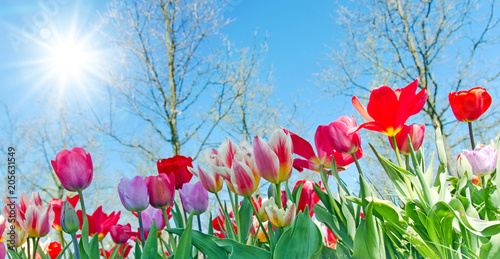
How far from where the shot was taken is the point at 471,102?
0.78 meters

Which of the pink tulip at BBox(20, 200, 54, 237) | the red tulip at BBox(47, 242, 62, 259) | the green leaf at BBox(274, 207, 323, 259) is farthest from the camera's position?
the red tulip at BBox(47, 242, 62, 259)

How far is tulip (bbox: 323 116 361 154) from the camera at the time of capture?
0.62 metres

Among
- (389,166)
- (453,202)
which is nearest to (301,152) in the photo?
(389,166)

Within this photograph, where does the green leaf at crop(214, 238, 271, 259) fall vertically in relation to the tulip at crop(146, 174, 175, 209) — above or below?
below

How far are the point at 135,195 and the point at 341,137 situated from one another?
0.41 metres

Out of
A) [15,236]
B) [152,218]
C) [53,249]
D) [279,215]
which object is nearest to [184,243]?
[279,215]

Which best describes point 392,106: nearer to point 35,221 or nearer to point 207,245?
point 207,245

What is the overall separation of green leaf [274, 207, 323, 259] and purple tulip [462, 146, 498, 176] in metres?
0.44

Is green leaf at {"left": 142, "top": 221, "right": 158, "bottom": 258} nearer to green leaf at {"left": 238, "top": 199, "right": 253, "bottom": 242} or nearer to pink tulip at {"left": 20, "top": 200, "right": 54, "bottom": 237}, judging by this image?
green leaf at {"left": 238, "top": 199, "right": 253, "bottom": 242}

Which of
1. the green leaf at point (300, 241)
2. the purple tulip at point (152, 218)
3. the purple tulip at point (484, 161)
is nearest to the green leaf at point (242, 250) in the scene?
the green leaf at point (300, 241)

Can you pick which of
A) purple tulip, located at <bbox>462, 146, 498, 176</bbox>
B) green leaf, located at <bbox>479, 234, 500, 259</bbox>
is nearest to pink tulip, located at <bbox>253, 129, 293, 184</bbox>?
green leaf, located at <bbox>479, 234, 500, 259</bbox>

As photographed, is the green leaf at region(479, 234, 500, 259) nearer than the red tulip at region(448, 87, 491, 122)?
Yes

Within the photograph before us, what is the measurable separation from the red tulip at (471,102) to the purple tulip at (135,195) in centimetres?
70

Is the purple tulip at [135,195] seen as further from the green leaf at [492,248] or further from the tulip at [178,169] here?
the green leaf at [492,248]
